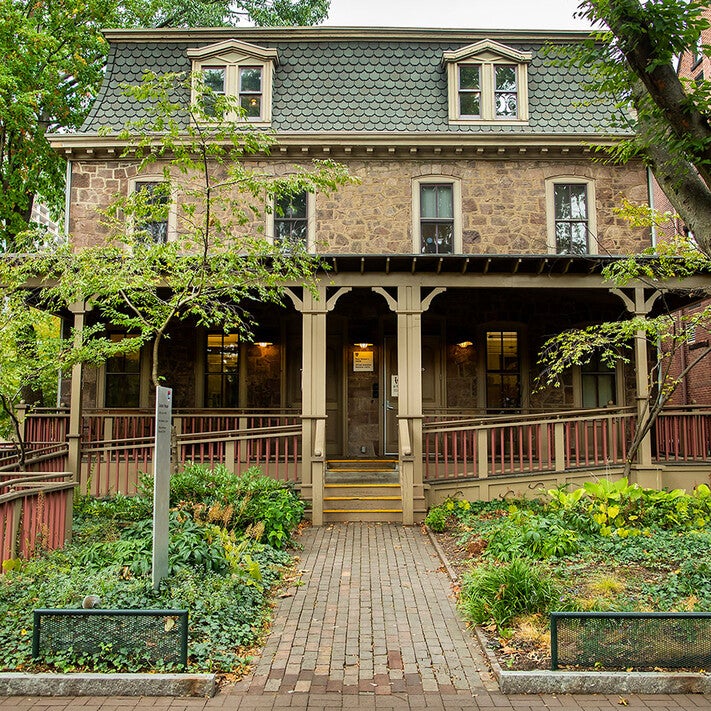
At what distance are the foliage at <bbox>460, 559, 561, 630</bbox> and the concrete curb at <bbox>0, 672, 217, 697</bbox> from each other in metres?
2.33

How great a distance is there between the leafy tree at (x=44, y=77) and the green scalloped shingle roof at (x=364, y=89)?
2.22 metres

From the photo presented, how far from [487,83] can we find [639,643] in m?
12.1

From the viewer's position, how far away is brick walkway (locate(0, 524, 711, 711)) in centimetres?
418

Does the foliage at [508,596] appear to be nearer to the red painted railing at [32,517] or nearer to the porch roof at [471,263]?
the red painted railing at [32,517]

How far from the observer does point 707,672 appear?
443 cm

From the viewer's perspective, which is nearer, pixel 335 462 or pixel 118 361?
pixel 335 462

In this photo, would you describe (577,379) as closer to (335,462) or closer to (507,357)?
(507,357)

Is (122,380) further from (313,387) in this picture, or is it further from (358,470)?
(358,470)

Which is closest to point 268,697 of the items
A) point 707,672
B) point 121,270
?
point 707,672

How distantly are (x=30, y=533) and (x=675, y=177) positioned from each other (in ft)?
22.8

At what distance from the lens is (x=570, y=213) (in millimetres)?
13320

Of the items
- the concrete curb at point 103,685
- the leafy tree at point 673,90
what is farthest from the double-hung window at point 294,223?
the concrete curb at point 103,685

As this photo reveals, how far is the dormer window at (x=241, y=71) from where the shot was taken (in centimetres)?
Result: 1378

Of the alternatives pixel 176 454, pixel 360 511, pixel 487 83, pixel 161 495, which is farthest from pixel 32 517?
pixel 487 83
